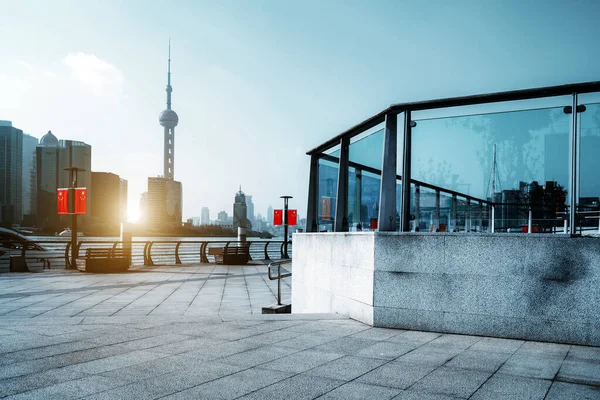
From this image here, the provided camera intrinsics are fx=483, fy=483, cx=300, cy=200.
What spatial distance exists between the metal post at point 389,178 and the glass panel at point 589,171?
2.10 meters

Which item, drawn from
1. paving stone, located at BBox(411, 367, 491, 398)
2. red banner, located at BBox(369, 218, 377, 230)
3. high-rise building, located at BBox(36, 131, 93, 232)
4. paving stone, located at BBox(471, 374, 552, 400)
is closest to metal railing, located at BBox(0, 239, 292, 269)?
red banner, located at BBox(369, 218, 377, 230)

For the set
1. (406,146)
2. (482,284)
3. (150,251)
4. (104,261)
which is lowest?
(150,251)

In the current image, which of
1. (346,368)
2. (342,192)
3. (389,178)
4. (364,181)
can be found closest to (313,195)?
(342,192)

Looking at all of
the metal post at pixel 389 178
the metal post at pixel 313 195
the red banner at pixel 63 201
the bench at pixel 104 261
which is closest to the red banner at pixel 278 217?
the bench at pixel 104 261

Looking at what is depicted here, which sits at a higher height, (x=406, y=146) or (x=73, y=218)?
(x=406, y=146)

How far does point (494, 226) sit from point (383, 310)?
1669 millimetres

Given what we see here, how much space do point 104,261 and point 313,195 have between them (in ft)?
43.5

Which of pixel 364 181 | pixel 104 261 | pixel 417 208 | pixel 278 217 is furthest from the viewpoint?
pixel 278 217

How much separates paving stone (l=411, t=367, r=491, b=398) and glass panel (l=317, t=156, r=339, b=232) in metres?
4.56

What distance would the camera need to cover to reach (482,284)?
5.43 metres

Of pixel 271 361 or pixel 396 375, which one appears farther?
pixel 271 361

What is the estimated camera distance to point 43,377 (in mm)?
3840

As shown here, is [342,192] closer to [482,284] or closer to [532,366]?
[482,284]

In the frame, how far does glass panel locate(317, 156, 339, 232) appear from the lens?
8539 millimetres
